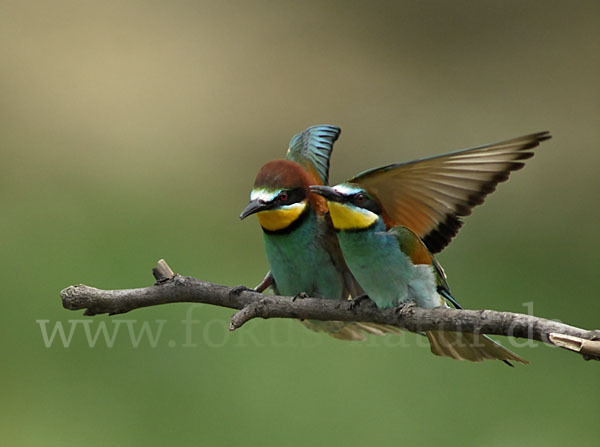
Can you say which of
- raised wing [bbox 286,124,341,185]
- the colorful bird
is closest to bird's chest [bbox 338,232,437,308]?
the colorful bird

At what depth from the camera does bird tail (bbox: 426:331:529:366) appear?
156cm

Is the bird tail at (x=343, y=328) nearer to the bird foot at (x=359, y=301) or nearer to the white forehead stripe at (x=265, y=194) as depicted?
the bird foot at (x=359, y=301)

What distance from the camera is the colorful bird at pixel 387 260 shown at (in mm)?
1513

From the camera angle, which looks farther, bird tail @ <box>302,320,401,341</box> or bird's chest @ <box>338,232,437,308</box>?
bird tail @ <box>302,320,401,341</box>

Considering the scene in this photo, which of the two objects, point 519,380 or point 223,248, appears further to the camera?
point 223,248

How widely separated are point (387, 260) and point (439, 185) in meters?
0.16

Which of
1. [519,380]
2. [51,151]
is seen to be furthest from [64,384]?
[51,151]

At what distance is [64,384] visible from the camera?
300 centimetres

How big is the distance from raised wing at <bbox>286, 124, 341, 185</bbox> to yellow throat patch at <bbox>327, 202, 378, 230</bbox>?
28cm

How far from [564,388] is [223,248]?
1702 millimetres

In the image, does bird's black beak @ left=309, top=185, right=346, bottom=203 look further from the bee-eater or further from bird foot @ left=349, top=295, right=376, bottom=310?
bird foot @ left=349, top=295, right=376, bottom=310

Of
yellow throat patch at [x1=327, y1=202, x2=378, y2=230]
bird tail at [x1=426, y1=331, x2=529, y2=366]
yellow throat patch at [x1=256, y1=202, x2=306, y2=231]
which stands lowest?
bird tail at [x1=426, y1=331, x2=529, y2=366]

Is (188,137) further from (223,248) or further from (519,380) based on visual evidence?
(519,380)

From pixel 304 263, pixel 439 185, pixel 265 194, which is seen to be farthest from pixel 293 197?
pixel 439 185
